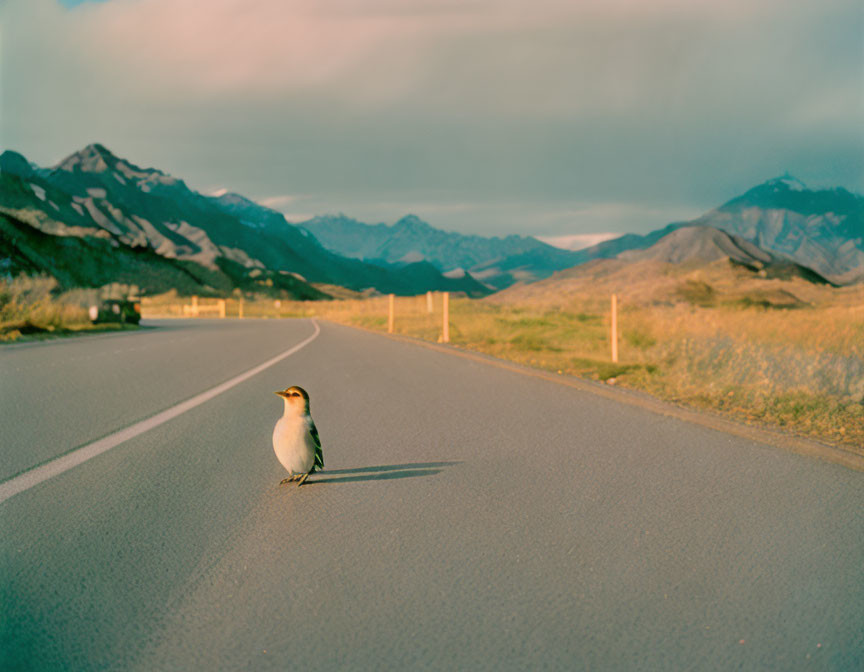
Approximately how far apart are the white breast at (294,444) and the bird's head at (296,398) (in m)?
0.08

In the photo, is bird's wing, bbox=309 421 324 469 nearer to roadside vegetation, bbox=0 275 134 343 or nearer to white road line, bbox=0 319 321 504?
white road line, bbox=0 319 321 504

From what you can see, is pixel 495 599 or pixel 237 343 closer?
pixel 495 599

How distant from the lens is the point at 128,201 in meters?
171

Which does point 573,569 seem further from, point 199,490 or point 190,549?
point 199,490

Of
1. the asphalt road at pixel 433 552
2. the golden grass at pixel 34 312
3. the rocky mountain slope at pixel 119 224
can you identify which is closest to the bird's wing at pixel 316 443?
the asphalt road at pixel 433 552

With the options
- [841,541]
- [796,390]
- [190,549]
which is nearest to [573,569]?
[841,541]

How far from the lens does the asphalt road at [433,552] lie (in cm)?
305

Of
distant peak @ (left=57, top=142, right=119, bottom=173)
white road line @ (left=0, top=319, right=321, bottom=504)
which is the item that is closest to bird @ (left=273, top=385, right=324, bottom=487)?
white road line @ (left=0, top=319, right=321, bottom=504)

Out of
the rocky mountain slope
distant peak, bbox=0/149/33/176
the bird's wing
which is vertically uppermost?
distant peak, bbox=0/149/33/176

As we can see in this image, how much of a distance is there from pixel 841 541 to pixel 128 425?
6.75 metres

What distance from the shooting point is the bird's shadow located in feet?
18.9

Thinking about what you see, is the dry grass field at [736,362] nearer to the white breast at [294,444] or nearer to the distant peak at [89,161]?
the white breast at [294,444]

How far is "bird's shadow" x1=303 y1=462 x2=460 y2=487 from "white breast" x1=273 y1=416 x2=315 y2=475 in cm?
25

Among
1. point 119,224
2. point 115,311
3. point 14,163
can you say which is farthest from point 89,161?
point 115,311
